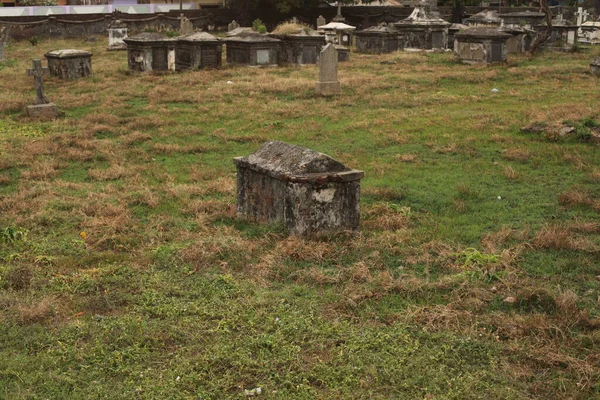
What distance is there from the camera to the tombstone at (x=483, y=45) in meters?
25.5

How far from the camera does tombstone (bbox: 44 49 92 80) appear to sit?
74.1 ft

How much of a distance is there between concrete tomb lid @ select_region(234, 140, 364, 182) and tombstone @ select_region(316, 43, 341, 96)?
11020 millimetres

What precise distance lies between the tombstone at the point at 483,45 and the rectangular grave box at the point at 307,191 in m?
19.7

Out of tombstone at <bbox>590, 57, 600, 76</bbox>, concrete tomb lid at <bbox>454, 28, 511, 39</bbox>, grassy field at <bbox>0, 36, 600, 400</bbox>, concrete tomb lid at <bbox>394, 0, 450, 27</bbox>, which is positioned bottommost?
grassy field at <bbox>0, 36, 600, 400</bbox>

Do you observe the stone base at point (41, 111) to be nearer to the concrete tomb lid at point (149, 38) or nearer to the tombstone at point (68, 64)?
the tombstone at point (68, 64)

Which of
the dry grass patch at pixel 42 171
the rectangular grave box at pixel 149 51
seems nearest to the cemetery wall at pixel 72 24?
the rectangular grave box at pixel 149 51

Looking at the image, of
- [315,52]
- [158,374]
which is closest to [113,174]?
[158,374]

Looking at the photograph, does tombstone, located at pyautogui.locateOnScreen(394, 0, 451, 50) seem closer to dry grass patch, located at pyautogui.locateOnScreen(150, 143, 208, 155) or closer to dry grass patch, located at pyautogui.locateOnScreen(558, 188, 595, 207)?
dry grass patch, located at pyautogui.locateOnScreen(150, 143, 208, 155)

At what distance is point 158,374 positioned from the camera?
5.00 m

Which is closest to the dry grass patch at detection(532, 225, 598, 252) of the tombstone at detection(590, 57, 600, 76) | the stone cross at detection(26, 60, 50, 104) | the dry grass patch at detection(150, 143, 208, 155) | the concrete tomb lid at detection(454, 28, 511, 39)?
the dry grass patch at detection(150, 143, 208, 155)

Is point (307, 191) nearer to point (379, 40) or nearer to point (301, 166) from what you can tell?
point (301, 166)

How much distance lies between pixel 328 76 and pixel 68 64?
31.0 ft

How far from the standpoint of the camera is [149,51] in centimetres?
2444

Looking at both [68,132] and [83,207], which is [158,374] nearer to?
[83,207]
